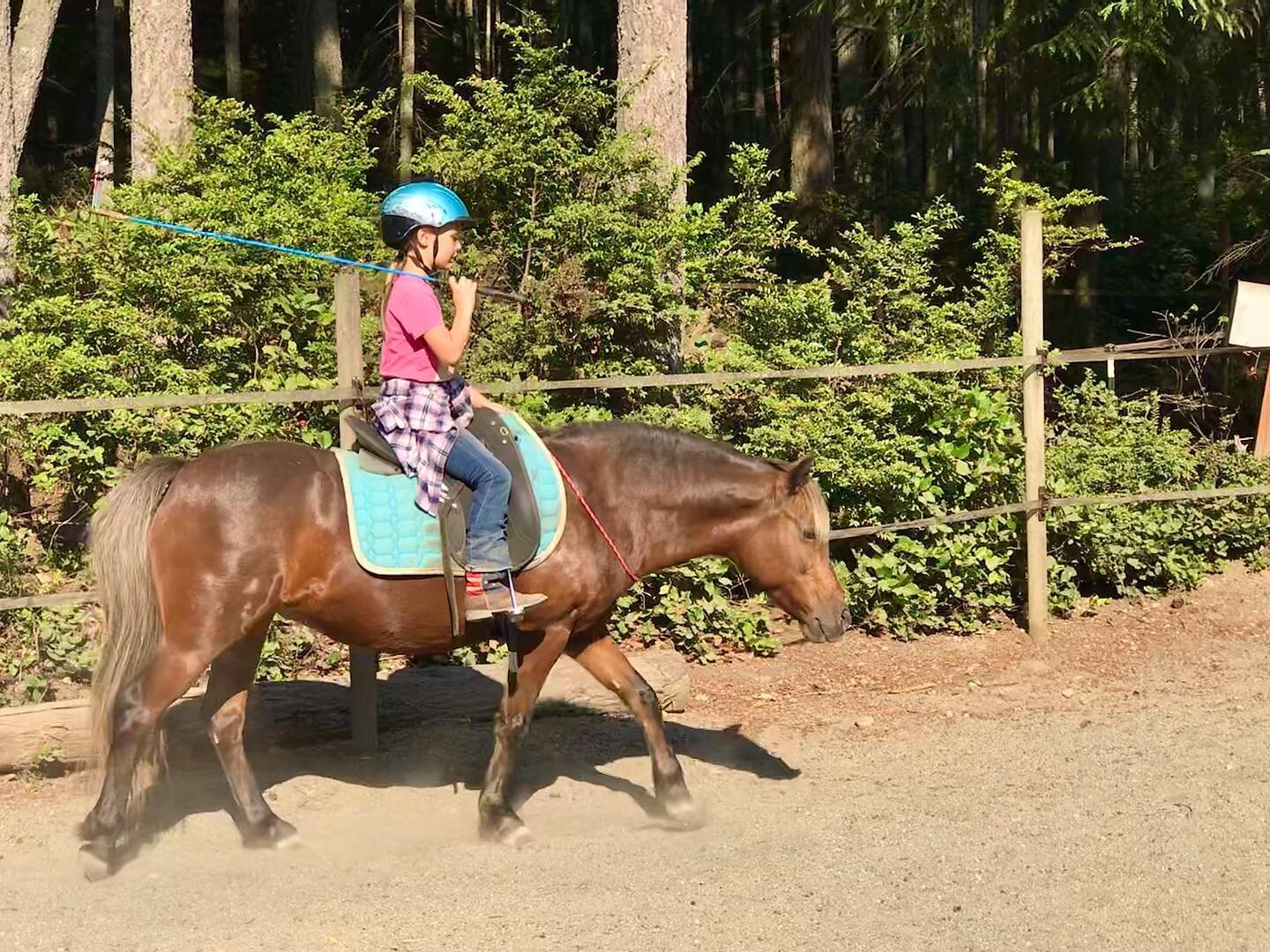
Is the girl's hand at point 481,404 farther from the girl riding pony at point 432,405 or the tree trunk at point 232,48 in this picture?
the tree trunk at point 232,48

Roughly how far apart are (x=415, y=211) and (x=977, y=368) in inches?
164

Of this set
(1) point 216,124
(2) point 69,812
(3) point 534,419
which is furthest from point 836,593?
(1) point 216,124

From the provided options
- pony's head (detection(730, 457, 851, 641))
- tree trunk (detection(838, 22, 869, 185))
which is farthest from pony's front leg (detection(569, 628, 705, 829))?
tree trunk (detection(838, 22, 869, 185))

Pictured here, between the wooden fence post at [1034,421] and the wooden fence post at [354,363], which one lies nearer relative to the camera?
the wooden fence post at [354,363]

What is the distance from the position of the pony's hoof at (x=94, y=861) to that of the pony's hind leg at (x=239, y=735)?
54 centimetres

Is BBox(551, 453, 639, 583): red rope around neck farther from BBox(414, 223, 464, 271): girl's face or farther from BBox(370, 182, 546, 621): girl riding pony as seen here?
BBox(414, 223, 464, 271): girl's face

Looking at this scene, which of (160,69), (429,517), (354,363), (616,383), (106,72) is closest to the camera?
(429,517)

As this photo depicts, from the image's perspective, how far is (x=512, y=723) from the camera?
541 cm

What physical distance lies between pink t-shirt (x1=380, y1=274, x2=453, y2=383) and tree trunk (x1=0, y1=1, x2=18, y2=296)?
11.4 feet

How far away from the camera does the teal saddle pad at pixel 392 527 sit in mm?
5055

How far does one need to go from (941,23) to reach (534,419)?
595 cm

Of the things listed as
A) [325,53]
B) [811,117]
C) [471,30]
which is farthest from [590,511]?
[471,30]

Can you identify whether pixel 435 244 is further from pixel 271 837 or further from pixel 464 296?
pixel 271 837

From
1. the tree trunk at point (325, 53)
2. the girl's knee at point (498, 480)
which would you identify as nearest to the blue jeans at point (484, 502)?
the girl's knee at point (498, 480)
